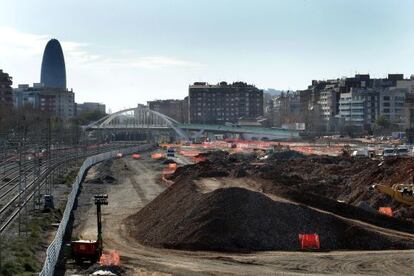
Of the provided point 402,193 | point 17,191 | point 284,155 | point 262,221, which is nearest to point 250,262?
point 262,221

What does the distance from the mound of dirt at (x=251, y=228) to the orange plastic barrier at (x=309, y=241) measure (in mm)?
245

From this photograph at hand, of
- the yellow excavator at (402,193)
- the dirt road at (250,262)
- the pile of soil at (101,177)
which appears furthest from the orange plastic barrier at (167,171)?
the dirt road at (250,262)

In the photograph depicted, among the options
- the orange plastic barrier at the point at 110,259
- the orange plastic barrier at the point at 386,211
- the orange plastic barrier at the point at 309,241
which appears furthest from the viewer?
the orange plastic barrier at the point at 386,211

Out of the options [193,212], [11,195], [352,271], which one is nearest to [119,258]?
[193,212]

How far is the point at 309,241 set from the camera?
127ft

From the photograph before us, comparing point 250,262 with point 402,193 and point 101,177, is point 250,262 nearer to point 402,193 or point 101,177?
point 402,193

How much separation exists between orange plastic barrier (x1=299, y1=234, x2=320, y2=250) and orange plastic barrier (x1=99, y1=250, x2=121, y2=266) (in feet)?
28.9

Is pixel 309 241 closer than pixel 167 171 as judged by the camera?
Yes

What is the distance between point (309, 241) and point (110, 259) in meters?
9.81

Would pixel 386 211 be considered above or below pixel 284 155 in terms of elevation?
below

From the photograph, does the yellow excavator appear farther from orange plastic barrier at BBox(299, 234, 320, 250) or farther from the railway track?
the railway track

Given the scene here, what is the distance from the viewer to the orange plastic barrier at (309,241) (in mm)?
38219

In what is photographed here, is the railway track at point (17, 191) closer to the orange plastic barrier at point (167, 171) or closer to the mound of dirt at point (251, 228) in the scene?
the mound of dirt at point (251, 228)

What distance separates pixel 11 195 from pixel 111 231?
2077 cm
